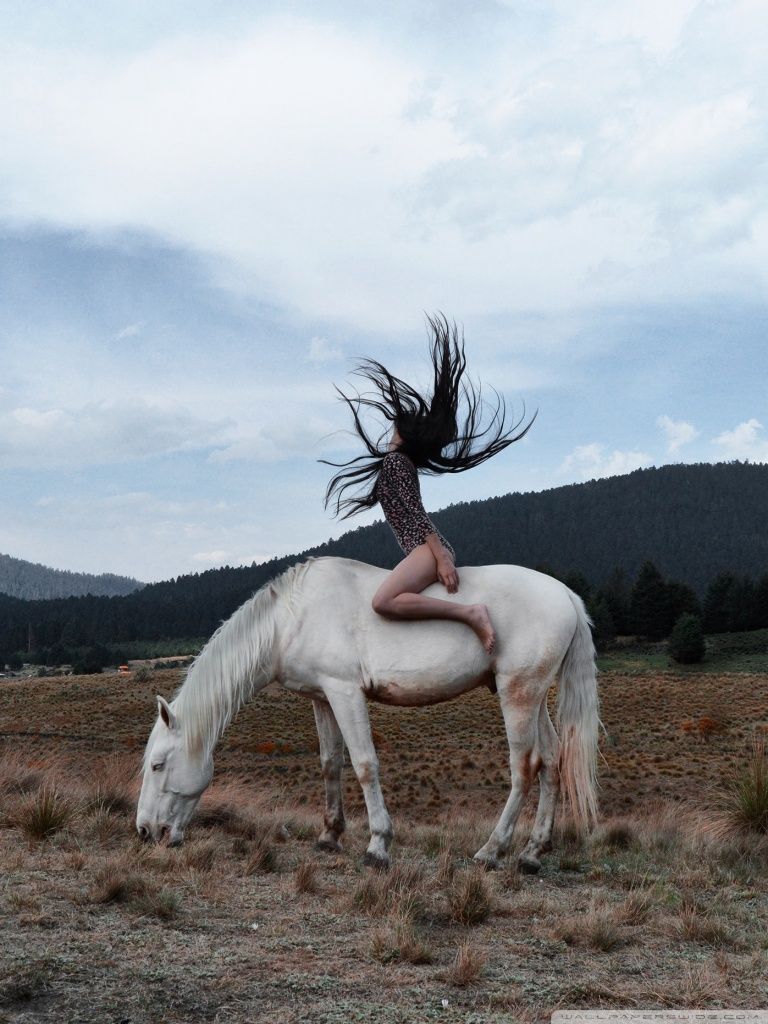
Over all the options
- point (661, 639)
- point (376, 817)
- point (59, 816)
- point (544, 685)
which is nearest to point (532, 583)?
point (544, 685)

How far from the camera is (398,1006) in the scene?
3.25 metres

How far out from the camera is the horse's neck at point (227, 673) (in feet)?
21.5

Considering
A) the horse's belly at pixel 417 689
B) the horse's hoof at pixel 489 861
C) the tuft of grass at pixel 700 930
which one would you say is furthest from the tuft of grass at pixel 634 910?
the horse's belly at pixel 417 689

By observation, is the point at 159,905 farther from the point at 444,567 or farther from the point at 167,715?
the point at 444,567

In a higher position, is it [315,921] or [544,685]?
[544,685]

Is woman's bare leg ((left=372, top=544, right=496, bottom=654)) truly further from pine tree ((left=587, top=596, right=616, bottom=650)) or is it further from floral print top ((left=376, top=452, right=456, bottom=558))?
pine tree ((left=587, top=596, right=616, bottom=650))

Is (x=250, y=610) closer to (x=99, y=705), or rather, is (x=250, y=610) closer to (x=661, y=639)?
(x=99, y=705)

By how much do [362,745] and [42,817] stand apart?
261 cm

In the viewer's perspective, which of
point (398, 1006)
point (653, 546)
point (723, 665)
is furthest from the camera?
point (653, 546)

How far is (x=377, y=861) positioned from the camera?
5.98m

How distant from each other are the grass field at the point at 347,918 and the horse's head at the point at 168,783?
179 mm

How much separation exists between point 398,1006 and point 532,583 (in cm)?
384

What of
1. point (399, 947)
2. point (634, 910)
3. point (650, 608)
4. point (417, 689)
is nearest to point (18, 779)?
point (417, 689)

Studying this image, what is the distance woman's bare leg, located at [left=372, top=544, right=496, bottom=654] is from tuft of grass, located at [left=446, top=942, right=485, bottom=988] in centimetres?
281
